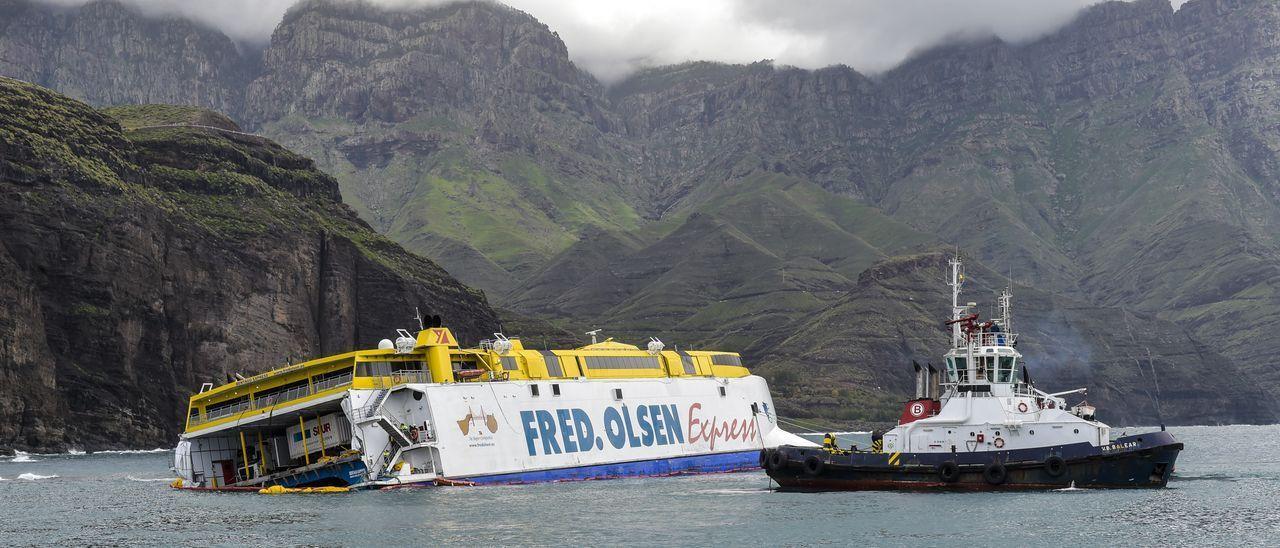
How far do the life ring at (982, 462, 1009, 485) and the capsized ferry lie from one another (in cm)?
2462

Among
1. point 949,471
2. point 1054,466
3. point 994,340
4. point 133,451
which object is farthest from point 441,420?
point 133,451

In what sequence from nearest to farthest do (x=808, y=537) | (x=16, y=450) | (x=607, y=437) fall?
1. (x=808, y=537)
2. (x=607, y=437)
3. (x=16, y=450)

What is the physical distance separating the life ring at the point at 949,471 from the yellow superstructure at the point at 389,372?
80.7 feet

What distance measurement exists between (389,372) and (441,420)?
13.4 feet

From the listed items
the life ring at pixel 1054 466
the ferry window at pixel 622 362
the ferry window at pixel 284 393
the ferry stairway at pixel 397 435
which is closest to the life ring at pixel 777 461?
the life ring at pixel 1054 466

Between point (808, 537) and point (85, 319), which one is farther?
point (85, 319)

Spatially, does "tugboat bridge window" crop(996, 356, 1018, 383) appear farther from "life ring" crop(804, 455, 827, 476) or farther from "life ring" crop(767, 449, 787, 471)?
"life ring" crop(767, 449, 787, 471)

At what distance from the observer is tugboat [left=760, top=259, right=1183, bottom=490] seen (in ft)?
232

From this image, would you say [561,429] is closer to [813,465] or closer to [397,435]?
[397,435]

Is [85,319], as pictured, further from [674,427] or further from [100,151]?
[674,427]

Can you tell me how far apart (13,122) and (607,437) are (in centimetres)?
12099

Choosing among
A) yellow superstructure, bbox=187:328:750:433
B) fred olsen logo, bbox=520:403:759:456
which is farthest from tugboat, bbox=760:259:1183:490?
yellow superstructure, bbox=187:328:750:433

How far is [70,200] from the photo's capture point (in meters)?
172

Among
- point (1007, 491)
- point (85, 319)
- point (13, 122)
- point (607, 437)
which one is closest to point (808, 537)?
point (1007, 491)
